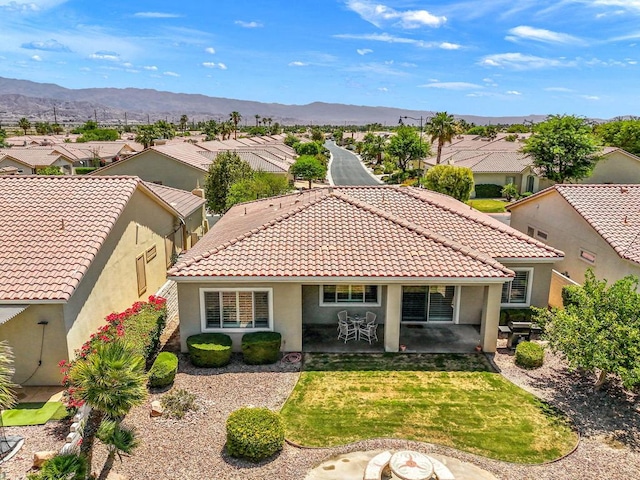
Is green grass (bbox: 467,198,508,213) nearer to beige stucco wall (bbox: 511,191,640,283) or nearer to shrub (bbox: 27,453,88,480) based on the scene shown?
beige stucco wall (bbox: 511,191,640,283)

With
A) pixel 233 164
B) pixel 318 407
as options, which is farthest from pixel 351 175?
pixel 318 407

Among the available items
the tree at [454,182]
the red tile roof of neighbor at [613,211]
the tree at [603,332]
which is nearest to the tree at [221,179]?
the tree at [454,182]

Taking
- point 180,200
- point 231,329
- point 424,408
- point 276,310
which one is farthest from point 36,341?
point 180,200

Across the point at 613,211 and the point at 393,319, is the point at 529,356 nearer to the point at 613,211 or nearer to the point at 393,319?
the point at 393,319

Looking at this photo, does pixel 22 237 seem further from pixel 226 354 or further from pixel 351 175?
pixel 351 175

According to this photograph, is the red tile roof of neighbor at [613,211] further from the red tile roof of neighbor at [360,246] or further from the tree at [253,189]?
the tree at [253,189]

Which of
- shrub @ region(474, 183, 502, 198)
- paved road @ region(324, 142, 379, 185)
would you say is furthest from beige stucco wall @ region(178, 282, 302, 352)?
paved road @ region(324, 142, 379, 185)

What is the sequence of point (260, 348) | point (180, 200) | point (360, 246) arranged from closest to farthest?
point (260, 348)
point (360, 246)
point (180, 200)
